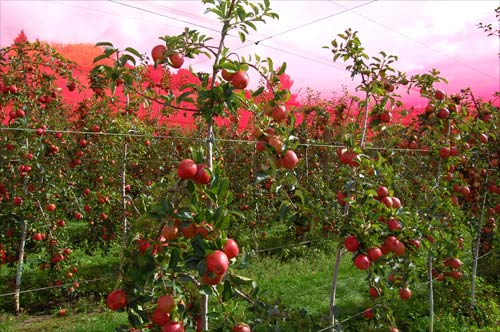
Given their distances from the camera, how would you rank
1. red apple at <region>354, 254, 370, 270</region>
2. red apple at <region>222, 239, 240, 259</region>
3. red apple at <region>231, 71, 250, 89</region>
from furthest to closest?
red apple at <region>354, 254, 370, 270</region>, red apple at <region>231, 71, 250, 89</region>, red apple at <region>222, 239, 240, 259</region>

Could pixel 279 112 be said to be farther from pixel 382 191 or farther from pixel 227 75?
pixel 382 191

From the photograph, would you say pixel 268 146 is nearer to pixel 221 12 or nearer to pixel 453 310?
pixel 221 12

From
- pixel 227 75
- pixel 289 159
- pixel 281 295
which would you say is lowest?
pixel 281 295

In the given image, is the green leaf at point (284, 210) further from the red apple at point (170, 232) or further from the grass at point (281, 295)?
the grass at point (281, 295)

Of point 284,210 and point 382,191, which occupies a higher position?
point 382,191

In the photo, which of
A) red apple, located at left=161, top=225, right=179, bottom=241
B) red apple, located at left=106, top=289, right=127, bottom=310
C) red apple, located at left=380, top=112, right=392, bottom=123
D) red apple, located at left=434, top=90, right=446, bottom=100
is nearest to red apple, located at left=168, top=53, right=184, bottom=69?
red apple, located at left=161, top=225, right=179, bottom=241

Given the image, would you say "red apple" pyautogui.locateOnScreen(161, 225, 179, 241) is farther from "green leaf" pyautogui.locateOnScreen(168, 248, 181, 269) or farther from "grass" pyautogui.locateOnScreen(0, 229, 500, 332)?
"grass" pyautogui.locateOnScreen(0, 229, 500, 332)

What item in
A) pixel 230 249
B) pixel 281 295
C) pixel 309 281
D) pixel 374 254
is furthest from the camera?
pixel 309 281

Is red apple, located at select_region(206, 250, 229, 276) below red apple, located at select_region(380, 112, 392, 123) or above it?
below

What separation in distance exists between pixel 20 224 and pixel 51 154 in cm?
77

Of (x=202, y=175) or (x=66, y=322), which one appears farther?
(x=66, y=322)

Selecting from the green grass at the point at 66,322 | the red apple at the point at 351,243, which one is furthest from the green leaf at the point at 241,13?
the green grass at the point at 66,322

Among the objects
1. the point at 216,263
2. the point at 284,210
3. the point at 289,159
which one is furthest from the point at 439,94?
the point at 216,263

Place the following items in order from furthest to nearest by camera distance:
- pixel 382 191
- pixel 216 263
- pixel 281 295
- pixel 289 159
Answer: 1. pixel 281 295
2. pixel 382 191
3. pixel 289 159
4. pixel 216 263
